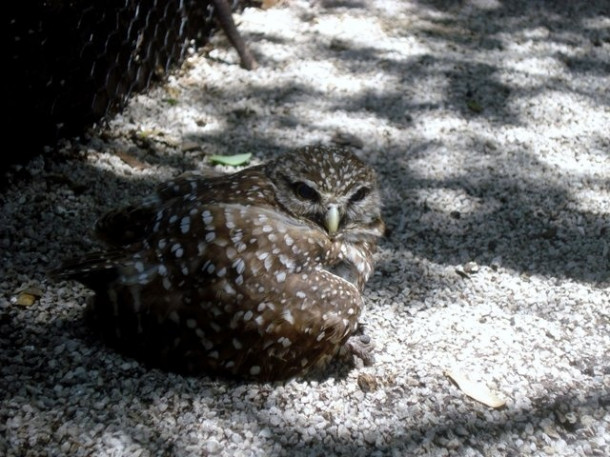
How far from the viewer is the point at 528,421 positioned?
2.90 meters

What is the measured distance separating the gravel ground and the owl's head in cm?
50

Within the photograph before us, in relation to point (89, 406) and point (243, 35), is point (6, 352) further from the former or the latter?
point (243, 35)

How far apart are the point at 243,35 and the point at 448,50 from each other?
1.49m

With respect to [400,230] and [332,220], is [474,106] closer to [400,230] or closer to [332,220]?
[400,230]

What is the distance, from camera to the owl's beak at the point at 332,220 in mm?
3088

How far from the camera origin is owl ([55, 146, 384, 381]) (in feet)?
8.89

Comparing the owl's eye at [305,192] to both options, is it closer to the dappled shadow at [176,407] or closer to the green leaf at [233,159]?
the dappled shadow at [176,407]

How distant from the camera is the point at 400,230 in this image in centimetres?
401

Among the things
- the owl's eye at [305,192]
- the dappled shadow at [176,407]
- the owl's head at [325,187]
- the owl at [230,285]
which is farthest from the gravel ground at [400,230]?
the owl's eye at [305,192]

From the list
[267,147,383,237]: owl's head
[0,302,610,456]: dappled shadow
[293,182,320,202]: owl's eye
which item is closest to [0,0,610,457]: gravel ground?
[0,302,610,456]: dappled shadow

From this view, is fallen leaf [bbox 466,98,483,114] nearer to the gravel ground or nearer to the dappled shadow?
the gravel ground

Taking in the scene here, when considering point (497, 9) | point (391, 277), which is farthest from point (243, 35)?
point (391, 277)

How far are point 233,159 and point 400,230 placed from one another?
103 centimetres

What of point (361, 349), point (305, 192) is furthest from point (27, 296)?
point (361, 349)
